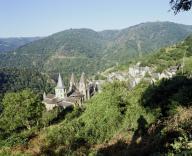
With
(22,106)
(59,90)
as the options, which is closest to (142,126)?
(22,106)

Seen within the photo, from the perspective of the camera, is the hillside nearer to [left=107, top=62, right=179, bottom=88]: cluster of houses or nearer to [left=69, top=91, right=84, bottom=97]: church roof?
[left=107, top=62, right=179, bottom=88]: cluster of houses

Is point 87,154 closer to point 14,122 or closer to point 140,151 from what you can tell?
point 140,151

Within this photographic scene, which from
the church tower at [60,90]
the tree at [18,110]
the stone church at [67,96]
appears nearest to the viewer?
the tree at [18,110]

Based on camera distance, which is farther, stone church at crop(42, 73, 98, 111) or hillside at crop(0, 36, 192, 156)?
stone church at crop(42, 73, 98, 111)

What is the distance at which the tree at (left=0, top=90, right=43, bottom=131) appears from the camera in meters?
47.7

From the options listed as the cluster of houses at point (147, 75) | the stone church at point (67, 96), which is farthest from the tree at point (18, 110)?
the cluster of houses at point (147, 75)

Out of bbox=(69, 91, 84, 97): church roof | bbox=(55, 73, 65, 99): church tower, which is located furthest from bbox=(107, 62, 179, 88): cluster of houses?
bbox=(55, 73, 65, 99): church tower

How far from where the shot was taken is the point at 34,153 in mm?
16094

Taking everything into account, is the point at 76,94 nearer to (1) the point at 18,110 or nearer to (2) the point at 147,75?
(2) the point at 147,75

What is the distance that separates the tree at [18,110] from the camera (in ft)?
156

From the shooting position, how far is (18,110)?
48.0 m

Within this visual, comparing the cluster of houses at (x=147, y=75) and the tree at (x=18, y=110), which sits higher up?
the tree at (x=18, y=110)

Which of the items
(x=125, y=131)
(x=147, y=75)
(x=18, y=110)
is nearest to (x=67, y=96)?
(x=147, y=75)

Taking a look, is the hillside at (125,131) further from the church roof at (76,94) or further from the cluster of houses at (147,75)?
the church roof at (76,94)
